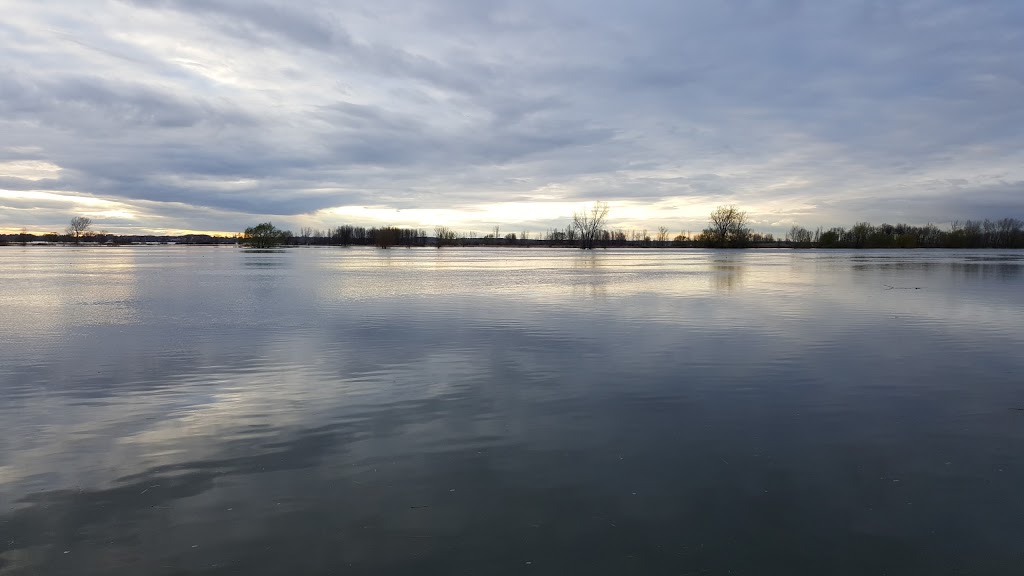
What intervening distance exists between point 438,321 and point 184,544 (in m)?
12.1

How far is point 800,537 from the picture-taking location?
191 inches

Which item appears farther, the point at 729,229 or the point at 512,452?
the point at 729,229

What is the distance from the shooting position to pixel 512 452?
→ 6.63 metres

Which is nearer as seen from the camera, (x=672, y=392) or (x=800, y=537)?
(x=800, y=537)

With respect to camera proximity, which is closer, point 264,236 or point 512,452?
point 512,452

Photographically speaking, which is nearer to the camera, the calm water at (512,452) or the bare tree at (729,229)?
the calm water at (512,452)

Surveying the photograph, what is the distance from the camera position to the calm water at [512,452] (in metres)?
4.69

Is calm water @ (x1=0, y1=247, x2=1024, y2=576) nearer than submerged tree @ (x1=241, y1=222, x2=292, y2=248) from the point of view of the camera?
Yes

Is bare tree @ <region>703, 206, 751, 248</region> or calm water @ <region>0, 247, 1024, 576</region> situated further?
bare tree @ <region>703, 206, 751, 248</region>

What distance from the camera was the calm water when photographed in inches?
185

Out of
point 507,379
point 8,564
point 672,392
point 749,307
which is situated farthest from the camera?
Answer: point 749,307

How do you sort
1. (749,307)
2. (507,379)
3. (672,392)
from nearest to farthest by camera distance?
(672,392) → (507,379) → (749,307)

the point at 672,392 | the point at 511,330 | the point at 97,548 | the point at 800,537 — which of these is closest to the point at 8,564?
the point at 97,548

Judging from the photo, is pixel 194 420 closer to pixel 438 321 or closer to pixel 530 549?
pixel 530 549
